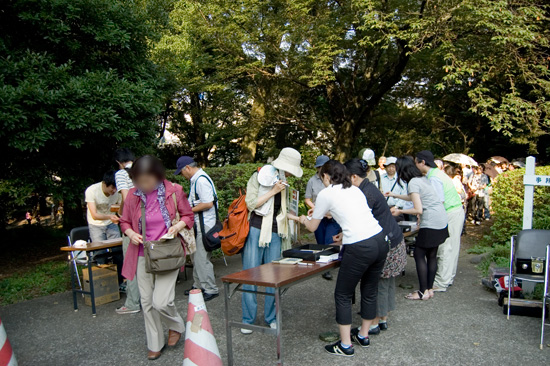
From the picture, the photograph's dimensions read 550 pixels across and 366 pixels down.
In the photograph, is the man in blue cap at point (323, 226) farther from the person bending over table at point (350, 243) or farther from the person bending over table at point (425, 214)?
the person bending over table at point (350, 243)

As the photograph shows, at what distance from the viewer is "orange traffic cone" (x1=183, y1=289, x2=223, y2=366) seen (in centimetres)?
311

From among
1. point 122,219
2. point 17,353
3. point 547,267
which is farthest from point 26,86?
point 547,267

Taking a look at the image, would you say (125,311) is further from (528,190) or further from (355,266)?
(528,190)

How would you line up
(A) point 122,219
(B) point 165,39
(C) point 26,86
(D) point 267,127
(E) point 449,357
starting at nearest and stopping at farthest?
1. (E) point 449,357
2. (A) point 122,219
3. (C) point 26,86
4. (B) point 165,39
5. (D) point 267,127

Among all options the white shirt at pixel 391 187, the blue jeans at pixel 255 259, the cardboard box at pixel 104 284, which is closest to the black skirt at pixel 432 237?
the white shirt at pixel 391 187

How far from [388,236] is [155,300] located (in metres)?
2.26

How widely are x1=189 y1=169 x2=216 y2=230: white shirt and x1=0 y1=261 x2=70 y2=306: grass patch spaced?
2.86 m

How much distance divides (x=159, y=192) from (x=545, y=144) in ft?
52.7

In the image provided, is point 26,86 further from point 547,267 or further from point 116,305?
point 547,267

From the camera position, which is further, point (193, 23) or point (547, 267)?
point (193, 23)

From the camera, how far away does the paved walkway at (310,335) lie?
3.79m

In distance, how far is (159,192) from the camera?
3.89 meters

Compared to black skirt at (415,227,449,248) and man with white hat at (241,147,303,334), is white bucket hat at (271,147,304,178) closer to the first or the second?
man with white hat at (241,147,303,334)

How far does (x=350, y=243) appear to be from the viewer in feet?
11.9
